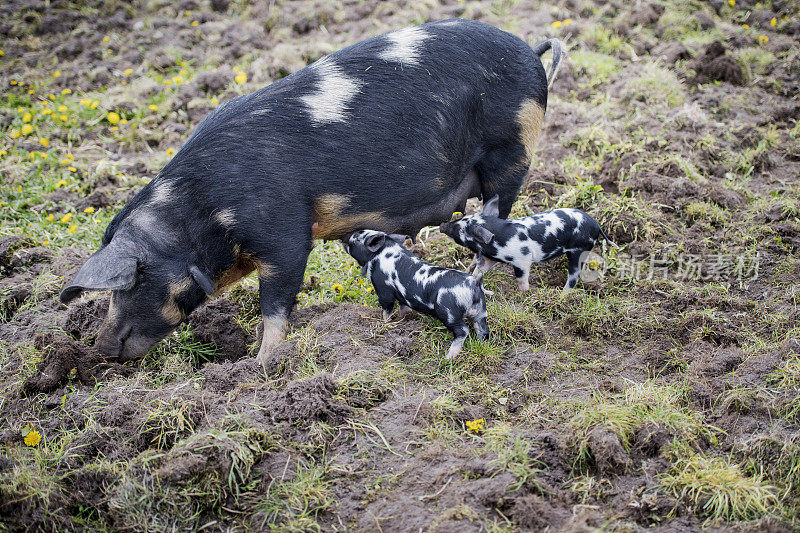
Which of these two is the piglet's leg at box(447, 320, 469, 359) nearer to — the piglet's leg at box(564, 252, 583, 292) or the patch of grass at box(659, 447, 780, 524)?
the piglet's leg at box(564, 252, 583, 292)

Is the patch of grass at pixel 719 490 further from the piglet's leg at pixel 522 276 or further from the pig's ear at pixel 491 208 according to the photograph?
the pig's ear at pixel 491 208

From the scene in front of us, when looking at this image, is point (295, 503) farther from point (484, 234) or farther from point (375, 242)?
point (484, 234)

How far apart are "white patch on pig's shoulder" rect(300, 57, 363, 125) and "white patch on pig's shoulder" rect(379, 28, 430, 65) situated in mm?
274

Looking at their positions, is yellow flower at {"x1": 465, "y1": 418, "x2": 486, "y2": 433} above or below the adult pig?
below

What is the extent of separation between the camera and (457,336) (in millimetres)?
3576

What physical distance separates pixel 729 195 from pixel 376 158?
2.78m

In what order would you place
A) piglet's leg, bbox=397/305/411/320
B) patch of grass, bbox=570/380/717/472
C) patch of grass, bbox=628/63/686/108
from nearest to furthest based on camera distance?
patch of grass, bbox=570/380/717/472 < piglet's leg, bbox=397/305/411/320 < patch of grass, bbox=628/63/686/108

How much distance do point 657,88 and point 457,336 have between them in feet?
12.6

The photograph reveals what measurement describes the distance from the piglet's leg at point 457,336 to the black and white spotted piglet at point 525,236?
1.84 feet

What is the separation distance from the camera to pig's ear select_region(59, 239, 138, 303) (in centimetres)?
319

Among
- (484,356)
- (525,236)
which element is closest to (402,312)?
(484,356)

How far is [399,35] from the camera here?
3.97 meters

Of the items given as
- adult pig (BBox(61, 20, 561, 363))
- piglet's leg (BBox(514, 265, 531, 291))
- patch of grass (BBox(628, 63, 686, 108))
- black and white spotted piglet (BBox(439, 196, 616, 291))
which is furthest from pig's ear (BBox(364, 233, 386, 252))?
patch of grass (BBox(628, 63, 686, 108))

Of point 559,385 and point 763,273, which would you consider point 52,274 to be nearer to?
point 559,385
